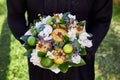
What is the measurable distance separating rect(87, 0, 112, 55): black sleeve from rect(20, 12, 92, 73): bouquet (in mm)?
339

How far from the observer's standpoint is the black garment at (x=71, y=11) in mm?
Result: 3268

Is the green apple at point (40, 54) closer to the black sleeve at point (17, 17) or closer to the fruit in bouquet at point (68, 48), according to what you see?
the fruit in bouquet at point (68, 48)

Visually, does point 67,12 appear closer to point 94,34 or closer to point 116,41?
point 94,34

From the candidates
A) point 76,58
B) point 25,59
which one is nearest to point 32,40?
point 76,58

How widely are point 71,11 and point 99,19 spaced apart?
302 millimetres

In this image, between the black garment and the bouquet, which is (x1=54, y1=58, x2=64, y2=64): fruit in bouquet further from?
the black garment

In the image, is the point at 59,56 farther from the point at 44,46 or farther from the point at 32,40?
the point at 32,40

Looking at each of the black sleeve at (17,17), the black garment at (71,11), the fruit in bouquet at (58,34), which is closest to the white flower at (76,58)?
the fruit in bouquet at (58,34)

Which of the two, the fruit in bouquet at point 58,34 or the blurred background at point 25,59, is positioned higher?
the fruit in bouquet at point 58,34

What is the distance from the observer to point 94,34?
3.45 metres

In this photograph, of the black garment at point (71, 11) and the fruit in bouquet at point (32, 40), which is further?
the black garment at point (71, 11)

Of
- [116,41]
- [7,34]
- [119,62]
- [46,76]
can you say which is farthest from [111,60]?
[46,76]

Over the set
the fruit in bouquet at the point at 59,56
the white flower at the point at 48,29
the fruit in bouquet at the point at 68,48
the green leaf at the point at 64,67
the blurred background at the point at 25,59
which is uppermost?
the white flower at the point at 48,29

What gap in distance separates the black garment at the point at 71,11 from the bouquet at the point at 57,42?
19 cm
